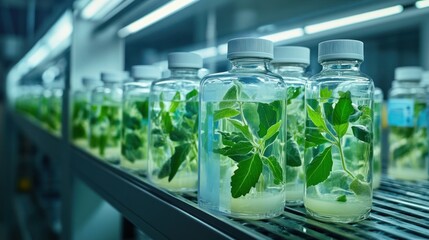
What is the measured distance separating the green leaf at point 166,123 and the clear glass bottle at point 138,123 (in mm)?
135

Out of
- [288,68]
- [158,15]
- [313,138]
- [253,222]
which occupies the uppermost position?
[158,15]

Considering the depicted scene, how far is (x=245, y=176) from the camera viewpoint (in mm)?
458

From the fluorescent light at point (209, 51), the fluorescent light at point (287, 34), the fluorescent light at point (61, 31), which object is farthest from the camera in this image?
the fluorescent light at point (209, 51)

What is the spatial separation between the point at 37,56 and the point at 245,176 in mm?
2311

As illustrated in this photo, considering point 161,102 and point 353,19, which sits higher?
point 353,19

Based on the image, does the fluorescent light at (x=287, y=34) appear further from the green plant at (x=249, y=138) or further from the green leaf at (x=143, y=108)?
the green plant at (x=249, y=138)

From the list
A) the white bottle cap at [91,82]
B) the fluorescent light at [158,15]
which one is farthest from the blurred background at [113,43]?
the white bottle cap at [91,82]

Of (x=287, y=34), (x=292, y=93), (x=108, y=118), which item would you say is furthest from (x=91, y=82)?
(x=292, y=93)

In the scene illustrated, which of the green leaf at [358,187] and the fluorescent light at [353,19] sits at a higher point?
the fluorescent light at [353,19]

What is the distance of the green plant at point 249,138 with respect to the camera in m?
0.46

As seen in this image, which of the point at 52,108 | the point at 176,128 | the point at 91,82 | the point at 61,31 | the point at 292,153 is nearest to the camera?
the point at 292,153

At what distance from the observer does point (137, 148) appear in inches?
32.3

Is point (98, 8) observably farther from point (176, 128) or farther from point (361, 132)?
point (361, 132)

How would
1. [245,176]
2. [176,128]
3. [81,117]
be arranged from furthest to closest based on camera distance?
[81,117], [176,128], [245,176]
